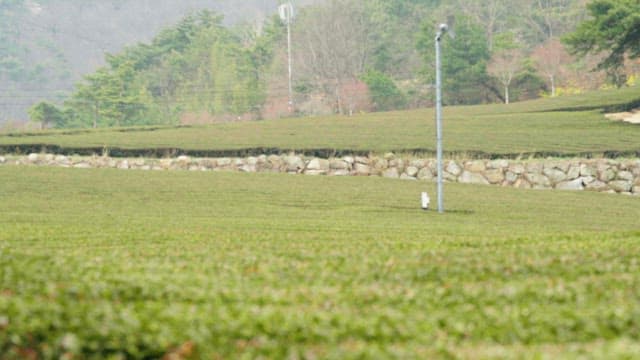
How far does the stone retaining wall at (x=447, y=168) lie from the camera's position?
27.9 metres

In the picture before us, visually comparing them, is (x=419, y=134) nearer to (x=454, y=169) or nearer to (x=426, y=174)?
(x=426, y=174)

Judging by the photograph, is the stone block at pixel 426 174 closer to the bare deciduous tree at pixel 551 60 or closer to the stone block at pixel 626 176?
the stone block at pixel 626 176

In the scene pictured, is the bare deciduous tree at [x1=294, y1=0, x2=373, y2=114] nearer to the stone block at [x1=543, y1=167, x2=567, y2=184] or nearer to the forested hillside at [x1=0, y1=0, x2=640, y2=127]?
the forested hillside at [x1=0, y1=0, x2=640, y2=127]

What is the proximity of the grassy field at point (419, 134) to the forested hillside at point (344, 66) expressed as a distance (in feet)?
40.2

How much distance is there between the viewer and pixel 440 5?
65688mm

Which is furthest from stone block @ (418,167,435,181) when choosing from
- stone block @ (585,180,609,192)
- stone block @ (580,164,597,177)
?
stone block @ (585,180,609,192)

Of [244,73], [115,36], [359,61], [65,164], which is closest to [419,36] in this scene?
[359,61]

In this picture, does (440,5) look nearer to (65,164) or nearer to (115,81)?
(115,81)

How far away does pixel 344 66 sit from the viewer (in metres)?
60.2

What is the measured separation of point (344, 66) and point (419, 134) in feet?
91.7

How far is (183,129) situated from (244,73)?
24.5 meters

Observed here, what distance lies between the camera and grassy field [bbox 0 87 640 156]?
1184 inches

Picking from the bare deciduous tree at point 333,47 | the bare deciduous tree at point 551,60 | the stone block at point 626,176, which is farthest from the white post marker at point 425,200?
the bare deciduous tree at point 333,47

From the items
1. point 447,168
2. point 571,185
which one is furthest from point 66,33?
point 571,185
